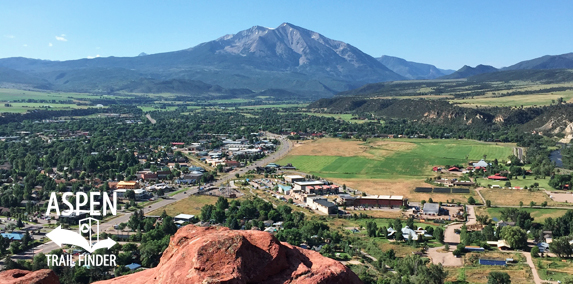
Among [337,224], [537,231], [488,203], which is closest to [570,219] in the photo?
[537,231]

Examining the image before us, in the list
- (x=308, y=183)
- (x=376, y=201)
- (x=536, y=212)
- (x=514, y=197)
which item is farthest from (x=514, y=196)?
(x=308, y=183)

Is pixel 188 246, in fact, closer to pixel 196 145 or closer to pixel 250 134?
pixel 196 145

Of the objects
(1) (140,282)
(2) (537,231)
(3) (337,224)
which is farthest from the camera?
(3) (337,224)

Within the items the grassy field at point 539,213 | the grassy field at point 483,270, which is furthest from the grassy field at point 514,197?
the grassy field at point 483,270

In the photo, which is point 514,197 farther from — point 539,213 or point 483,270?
point 483,270

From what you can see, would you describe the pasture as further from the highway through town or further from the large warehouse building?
the highway through town
